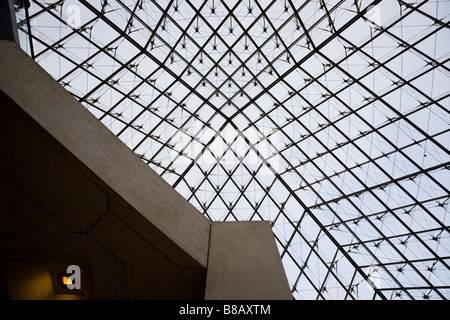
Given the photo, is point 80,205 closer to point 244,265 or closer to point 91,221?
point 91,221

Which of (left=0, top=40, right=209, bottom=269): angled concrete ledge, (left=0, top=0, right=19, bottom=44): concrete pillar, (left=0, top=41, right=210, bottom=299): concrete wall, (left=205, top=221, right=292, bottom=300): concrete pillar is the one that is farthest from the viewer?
(left=0, top=0, right=19, bottom=44): concrete pillar

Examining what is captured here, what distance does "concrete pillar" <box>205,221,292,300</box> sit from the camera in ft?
16.0

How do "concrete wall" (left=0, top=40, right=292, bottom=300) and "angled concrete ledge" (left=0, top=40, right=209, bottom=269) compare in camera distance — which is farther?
"concrete wall" (left=0, top=40, right=292, bottom=300)

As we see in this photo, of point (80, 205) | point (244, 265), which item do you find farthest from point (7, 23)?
point (244, 265)

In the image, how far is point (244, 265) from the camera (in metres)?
5.67

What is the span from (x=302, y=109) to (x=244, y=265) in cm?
1524

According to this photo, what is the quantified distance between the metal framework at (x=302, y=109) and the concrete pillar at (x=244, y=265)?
12680 millimetres

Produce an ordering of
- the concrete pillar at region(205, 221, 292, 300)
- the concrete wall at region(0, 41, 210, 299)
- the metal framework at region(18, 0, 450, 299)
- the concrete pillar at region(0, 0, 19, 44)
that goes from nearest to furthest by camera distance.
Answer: the concrete wall at region(0, 41, 210, 299)
the concrete pillar at region(205, 221, 292, 300)
the concrete pillar at region(0, 0, 19, 44)
the metal framework at region(18, 0, 450, 299)

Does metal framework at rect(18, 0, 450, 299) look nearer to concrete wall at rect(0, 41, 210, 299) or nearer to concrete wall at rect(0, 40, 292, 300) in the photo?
concrete wall at rect(0, 41, 210, 299)

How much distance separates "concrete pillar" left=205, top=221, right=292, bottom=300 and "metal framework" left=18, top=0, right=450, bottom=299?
12.7m

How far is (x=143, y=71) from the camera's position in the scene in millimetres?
17062

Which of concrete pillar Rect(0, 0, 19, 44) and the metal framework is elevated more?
the metal framework

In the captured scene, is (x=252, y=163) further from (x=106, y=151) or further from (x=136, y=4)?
(x=106, y=151)

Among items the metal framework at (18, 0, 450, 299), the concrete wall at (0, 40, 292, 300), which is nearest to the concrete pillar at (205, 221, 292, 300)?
the concrete wall at (0, 40, 292, 300)
